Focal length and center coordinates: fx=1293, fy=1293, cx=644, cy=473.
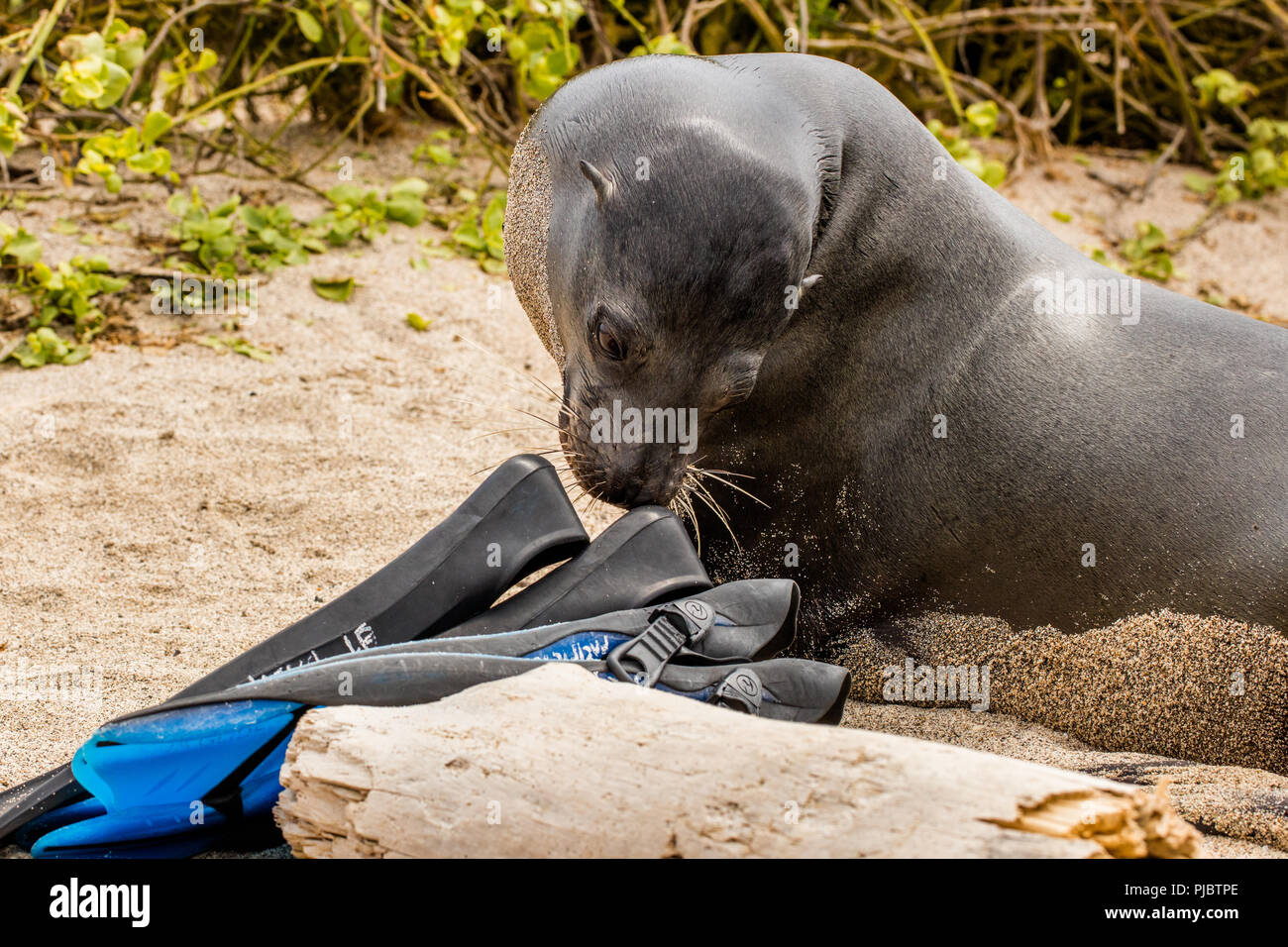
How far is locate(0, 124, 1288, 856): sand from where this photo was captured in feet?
8.07

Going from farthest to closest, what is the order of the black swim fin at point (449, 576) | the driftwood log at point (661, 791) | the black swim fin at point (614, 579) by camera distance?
the black swim fin at point (614, 579) < the black swim fin at point (449, 576) < the driftwood log at point (661, 791)

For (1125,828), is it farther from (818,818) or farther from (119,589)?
Answer: (119,589)

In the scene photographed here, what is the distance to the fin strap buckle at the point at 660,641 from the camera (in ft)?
6.39

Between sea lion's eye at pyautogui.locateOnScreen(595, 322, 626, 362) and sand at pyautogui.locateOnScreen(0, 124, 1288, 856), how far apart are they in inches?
24.6

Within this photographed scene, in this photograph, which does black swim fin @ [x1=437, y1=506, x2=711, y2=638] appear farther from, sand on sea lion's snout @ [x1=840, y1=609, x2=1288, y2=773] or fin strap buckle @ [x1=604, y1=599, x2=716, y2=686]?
sand on sea lion's snout @ [x1=840, y1=609, x2=1288, y2=773]

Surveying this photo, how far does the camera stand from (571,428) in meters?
2.45

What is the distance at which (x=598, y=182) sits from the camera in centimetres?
228

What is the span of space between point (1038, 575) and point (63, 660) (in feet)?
6.15

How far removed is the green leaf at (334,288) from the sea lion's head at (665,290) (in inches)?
78.7

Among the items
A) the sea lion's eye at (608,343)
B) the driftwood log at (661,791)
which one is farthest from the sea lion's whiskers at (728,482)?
the driftwood log at (661,791)

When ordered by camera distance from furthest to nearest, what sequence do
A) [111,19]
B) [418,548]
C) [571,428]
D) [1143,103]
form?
[1143,103]
[111,19]
[571,428]
[418,548]

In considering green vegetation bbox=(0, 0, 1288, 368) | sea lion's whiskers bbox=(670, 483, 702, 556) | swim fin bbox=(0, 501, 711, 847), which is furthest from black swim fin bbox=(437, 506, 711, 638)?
green vegetation bbox=(0, 0, 1288, 368)

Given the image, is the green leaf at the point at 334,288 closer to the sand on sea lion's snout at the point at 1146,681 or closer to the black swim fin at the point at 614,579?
the black swim fin at the point at 614,579
